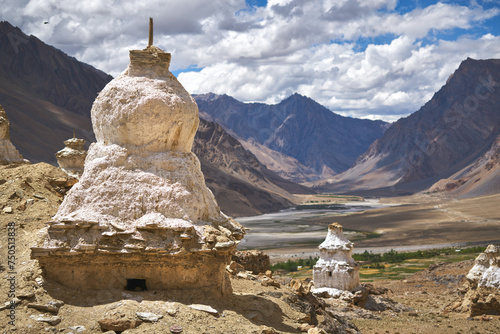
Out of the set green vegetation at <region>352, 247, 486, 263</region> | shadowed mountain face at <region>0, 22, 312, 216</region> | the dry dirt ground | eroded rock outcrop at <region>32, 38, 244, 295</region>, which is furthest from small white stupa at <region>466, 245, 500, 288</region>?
shadowed mountain face at <region>0, 22, 312, 216</region>

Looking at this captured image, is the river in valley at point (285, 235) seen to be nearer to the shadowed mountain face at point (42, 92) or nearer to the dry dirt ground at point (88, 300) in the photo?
the shadowed mountain face at point (42, 92)

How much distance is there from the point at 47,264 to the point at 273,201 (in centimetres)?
15108

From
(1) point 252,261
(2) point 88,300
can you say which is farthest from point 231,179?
(2) point 88,300

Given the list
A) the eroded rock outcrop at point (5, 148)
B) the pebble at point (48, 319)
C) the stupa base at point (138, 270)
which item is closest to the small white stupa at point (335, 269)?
the eroded rock outcrop at point (5, 148)

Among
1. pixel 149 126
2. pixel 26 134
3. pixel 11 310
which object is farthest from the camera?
pixel 26 134

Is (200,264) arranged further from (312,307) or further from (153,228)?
(312,307)

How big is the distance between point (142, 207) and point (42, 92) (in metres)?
136

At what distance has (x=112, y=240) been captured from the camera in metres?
10.2

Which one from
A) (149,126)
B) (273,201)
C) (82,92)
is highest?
(82,92)

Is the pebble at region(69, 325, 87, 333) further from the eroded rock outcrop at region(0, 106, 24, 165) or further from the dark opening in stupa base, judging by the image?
the eroded rock outcrop at region(0, 106, 24, 165)

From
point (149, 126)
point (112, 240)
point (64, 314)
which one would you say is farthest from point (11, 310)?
point (149, 126)

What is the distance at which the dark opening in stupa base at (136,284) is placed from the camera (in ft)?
34.3

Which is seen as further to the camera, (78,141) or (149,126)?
(78,141)

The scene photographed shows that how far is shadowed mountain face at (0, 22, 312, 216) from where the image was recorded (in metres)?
102
